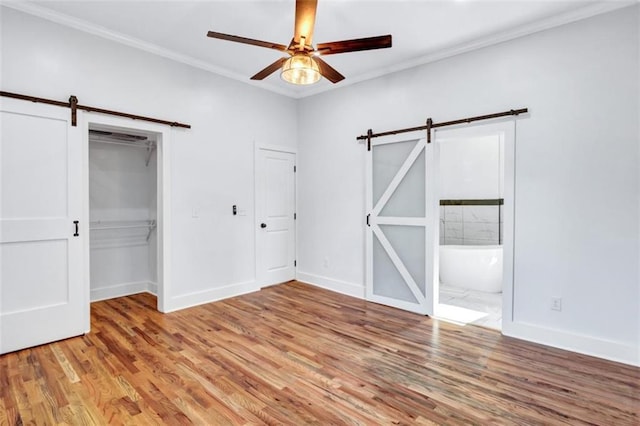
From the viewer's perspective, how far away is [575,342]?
3.02m

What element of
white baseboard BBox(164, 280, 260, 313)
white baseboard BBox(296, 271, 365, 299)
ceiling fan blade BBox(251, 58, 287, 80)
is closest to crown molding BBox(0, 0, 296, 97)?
ceiling fan blade BBox(251, 58, 287, 80)

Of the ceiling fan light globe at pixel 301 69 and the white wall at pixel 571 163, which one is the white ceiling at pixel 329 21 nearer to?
the white wall at pixel 571 163

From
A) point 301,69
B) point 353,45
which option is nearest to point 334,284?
point 301,69

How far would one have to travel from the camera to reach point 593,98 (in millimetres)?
2947

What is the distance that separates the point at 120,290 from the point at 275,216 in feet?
7.97

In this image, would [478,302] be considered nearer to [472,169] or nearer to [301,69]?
[472,169]

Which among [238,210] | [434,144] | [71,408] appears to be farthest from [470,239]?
[71,408]

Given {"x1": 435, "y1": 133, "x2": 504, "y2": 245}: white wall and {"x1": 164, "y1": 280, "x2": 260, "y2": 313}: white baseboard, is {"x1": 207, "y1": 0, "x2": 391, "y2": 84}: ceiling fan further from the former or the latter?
{"x1": 435, "y1": 133, "x2": 504, "y2": 245}: white wall

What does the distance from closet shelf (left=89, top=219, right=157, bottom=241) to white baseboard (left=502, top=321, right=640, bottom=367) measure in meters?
4.75

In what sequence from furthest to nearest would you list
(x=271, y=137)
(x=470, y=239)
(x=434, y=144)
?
(x=470, y=239) → (x=271, y=137) → (x=434, y=144)

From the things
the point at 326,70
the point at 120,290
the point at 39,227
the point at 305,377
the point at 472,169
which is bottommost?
the point at 305,377

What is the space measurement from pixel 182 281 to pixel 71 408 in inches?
79.8

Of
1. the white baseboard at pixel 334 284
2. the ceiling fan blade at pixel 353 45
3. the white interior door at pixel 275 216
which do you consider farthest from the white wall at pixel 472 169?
the ceiling fan blade at pixel 353 45

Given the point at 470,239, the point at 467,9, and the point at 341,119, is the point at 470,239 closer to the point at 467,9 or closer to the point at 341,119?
the point at 341,119
